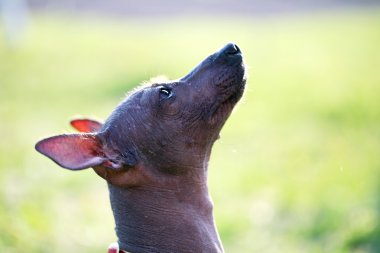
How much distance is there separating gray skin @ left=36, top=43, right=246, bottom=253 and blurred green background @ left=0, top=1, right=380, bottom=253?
12.3 inches

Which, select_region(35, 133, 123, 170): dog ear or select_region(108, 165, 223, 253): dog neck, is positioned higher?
select_region(35, 133, 123, 170): dog ear

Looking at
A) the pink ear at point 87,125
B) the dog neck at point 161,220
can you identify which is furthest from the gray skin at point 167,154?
the pink ear at point 87,125

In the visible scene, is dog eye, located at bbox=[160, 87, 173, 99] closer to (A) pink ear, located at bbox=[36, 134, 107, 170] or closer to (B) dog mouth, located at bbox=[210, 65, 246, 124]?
(B) dog mouth, located at bbox=[210, 65, 246, 124]

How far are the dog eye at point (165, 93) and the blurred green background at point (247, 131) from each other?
417mm

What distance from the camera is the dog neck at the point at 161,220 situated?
404 centimetres

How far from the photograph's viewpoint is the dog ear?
3.86 m

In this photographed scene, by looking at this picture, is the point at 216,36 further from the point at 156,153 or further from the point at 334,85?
the point at 156,153

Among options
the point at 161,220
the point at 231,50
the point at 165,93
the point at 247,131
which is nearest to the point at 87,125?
the point at 165,93

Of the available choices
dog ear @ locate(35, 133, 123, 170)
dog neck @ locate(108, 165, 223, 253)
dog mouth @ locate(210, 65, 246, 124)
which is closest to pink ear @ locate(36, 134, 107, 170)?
dog ear @ locate(35, 133, 123, 170)

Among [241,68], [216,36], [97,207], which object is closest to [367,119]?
[97,207]

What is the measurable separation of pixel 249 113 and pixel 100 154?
266 inches

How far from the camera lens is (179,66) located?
1317 centimetres

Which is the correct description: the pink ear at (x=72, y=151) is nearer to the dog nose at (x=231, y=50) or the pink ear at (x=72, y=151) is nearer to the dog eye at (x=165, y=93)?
the dog eye at (x=165, y=93)

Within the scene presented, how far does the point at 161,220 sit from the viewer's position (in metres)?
4.07
